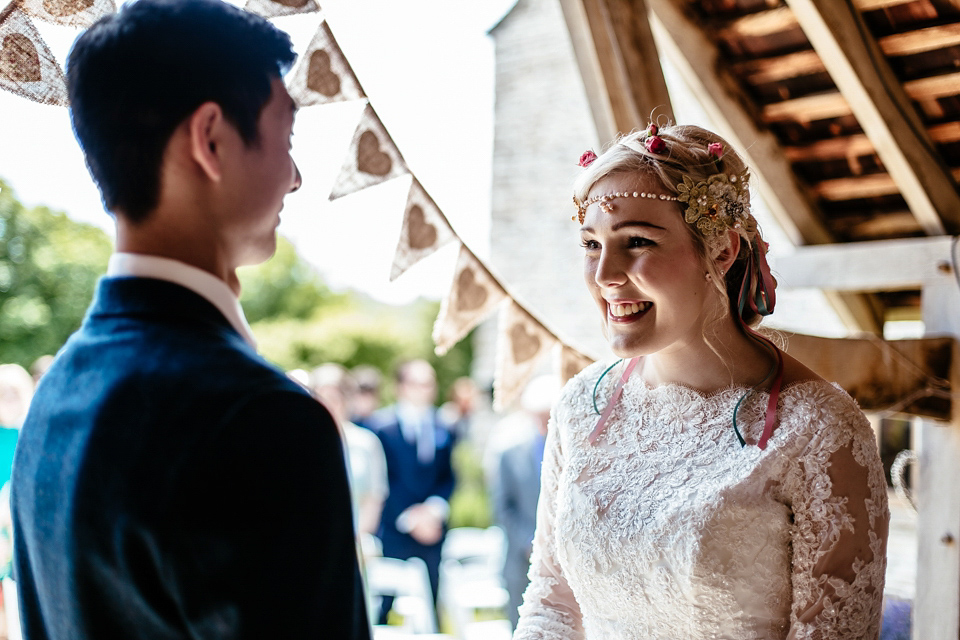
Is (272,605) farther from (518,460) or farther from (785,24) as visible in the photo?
(518,460)

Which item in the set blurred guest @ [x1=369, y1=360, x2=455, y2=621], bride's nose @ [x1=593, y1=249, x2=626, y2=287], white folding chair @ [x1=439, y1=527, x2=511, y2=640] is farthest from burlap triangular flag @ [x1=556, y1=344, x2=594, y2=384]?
blurred guest @ [x1=369, y1=360, x2=455, y2=621]

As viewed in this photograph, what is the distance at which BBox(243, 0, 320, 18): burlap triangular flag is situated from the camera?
147cm

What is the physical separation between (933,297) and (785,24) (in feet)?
3.70

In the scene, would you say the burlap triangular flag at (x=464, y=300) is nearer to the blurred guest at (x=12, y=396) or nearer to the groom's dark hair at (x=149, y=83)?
the groom's dark hair at (x=149, y=83)

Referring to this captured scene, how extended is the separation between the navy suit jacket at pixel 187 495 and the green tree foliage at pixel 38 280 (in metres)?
18.7

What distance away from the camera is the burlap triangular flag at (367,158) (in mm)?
1727

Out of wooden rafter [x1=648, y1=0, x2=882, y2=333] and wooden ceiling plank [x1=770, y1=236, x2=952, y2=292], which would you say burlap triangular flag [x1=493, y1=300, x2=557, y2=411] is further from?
wooden ceiling plank [x1=770, y1=236, x2=952, y2=292]

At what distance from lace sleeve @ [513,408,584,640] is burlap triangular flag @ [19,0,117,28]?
129 cm

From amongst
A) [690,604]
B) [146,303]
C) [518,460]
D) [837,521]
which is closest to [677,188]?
[837,521]

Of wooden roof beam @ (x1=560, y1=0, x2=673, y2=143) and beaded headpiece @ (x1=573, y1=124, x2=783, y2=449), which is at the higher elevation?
wooden roof beam @ (x1=560, y1=0, x2=673, y2=143)

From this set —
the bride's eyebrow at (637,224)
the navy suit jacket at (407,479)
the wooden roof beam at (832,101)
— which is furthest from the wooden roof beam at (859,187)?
the navy suit jacket at (407,479)

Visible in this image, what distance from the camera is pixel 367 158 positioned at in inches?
69.1

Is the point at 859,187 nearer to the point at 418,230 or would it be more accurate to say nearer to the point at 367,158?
the point at 418,230

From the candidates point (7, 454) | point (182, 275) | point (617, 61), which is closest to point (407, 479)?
point (7, 454)
